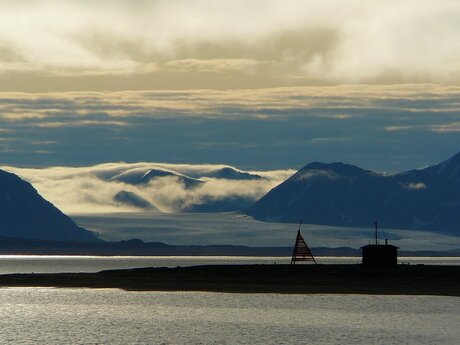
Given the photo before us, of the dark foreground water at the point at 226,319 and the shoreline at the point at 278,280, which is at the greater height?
the shoreline at the point at 278,280

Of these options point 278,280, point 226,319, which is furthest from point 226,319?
point 278,280

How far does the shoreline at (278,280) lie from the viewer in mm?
155500

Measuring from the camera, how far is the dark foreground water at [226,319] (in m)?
97.6

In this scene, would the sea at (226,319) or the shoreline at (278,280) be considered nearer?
the sea at (226,319)

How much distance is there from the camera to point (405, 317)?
4567 inches

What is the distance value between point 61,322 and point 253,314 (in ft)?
60.0

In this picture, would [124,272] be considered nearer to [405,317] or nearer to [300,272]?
[300,272]

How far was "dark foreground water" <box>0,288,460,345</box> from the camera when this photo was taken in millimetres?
97625

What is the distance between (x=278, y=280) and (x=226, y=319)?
58.3 metres

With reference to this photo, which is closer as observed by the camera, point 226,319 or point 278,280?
point 226,319

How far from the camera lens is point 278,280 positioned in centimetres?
17188

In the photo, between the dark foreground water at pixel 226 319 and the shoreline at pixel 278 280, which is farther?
the shoreline at pixel 278 280

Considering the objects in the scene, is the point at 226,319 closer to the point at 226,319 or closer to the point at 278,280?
the point at 226,319

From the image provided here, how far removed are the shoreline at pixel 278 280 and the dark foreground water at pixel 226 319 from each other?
9585 mm
